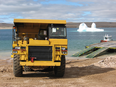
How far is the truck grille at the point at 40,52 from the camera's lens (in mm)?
10188

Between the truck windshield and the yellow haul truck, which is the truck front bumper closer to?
the yellow haul truck

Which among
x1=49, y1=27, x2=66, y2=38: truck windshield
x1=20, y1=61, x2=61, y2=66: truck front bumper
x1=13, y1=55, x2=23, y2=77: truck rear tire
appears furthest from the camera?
x1=49, y1=27, x2=66, y2=38: truck windshield

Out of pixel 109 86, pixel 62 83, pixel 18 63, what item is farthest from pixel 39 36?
pixel 109 86

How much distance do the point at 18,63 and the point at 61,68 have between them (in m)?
2.27

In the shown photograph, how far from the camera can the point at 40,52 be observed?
10250mm

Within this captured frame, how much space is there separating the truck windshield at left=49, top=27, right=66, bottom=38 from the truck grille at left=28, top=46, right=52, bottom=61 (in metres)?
0.91

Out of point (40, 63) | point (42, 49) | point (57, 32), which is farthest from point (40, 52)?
point (57, 32)

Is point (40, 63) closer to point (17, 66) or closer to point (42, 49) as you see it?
point (42, 49)

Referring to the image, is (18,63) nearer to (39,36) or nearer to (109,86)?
(39,36)

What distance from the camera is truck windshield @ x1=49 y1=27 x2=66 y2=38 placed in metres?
10.8

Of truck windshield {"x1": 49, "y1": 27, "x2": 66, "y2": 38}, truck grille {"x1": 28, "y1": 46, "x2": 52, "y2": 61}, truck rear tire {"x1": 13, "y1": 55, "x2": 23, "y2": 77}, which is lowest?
truck rear tire {"x1": 13, "y1": 55, "x2": 23, "y2": 77}

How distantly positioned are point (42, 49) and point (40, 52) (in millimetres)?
185

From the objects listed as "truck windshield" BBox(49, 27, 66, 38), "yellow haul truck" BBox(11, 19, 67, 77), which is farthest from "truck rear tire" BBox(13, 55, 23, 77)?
"truck windshield" BBox(49, 27, 66, 38)

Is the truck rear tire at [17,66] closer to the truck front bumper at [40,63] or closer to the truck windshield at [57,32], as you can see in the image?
the truck front bumper at [40,63]
